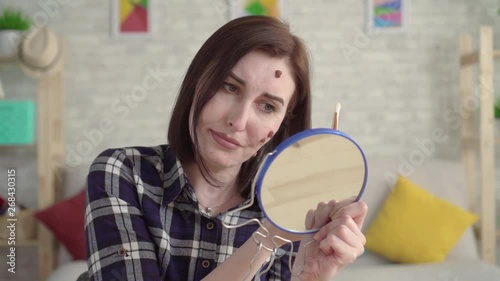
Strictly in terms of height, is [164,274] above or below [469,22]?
below

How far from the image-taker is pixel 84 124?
10.7 feet

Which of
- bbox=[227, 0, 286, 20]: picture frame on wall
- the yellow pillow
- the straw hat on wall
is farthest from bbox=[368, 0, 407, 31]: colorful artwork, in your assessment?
the straw hat on wall

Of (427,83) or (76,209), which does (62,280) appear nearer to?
(76,209)

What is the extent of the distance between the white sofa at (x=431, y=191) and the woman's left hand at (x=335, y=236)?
5.07 feet

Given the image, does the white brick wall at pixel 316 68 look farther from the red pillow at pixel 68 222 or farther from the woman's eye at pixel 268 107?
the woman's eye at pixel 268 107

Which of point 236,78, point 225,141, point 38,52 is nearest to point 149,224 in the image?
point 225,141

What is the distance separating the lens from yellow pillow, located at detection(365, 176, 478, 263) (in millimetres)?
2756

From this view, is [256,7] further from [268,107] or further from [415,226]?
[268,107]

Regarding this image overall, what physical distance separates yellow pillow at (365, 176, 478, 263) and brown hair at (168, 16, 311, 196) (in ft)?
5.53

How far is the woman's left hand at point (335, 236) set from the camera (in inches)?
36.5

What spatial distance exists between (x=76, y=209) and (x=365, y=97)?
68.0 inches

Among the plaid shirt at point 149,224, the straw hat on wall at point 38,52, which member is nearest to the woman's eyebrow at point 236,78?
the plaid shirt at point 149,224

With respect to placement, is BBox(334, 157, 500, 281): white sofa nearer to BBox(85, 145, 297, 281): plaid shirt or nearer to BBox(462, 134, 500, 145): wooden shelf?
BBox(462, 134, 500, 145): wooden shelf

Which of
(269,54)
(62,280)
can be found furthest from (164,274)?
(62,280)
